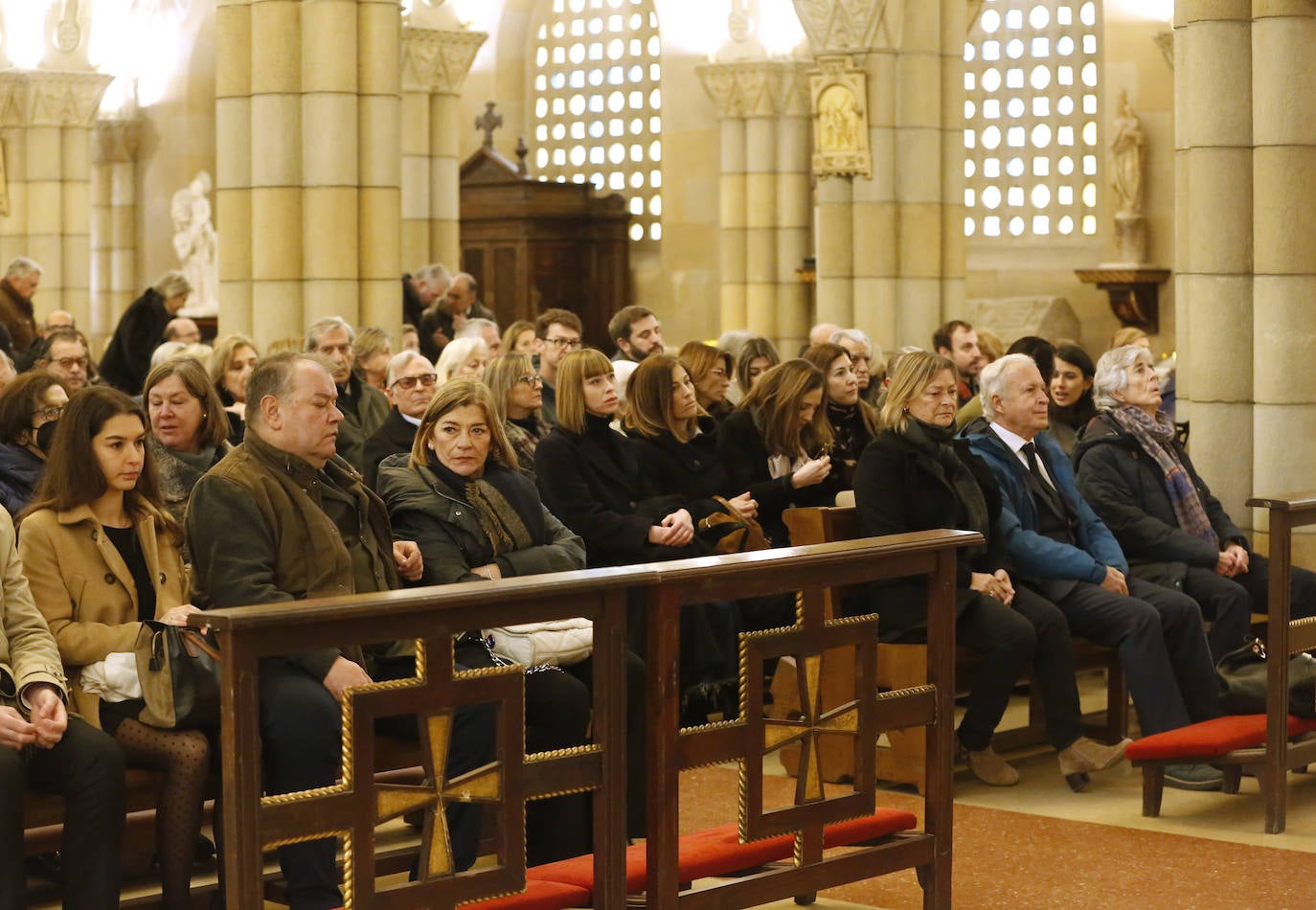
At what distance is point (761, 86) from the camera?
60.3 ft

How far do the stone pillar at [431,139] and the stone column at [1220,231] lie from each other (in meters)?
8.97

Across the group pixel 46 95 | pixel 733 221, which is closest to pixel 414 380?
pixel 733 221

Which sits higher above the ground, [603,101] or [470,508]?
[603,101]

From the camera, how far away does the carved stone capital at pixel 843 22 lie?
12977 mm

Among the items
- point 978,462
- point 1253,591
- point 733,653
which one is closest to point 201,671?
point 733,653

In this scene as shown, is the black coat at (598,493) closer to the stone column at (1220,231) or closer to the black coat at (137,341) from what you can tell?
the stone column at (1220,231)

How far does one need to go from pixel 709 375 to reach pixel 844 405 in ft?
1.92

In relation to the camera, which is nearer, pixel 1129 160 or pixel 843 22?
pixel 843 22

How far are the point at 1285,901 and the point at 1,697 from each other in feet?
10.6

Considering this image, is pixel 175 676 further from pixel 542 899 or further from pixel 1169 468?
pixel 1169 468

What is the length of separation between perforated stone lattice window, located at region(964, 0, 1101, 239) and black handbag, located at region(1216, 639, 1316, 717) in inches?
487

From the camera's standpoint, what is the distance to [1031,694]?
714 centimetres

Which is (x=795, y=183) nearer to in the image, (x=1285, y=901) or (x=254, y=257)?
(x=254, y=257)

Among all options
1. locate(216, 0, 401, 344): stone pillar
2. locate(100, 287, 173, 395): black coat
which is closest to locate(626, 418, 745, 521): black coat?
locate(216, 0, 401, 344): stone pillar
